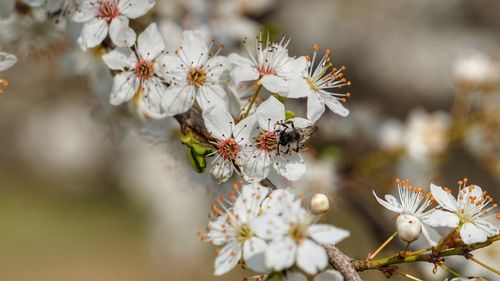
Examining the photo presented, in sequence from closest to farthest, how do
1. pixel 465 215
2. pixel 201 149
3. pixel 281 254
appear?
pixel 281 254 < pixel 465 215 < pixel 201 149

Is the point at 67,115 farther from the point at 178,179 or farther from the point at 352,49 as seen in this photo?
the point at 178,179

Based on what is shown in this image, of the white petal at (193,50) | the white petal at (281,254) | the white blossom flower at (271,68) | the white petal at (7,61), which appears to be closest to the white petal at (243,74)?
the white blossom flower at (271,68)

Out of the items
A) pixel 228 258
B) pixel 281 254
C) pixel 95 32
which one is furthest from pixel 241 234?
pixel 95 32

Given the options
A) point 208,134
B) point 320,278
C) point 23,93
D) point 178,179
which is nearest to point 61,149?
point 23,93

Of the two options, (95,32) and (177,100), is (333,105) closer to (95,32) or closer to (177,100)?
(177,100)

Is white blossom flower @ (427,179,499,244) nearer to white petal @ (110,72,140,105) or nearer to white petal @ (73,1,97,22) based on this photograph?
white petal @ (110,72,140,105)

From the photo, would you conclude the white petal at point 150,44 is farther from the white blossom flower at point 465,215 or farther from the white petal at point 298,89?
the white blossom flower at point 465,215
